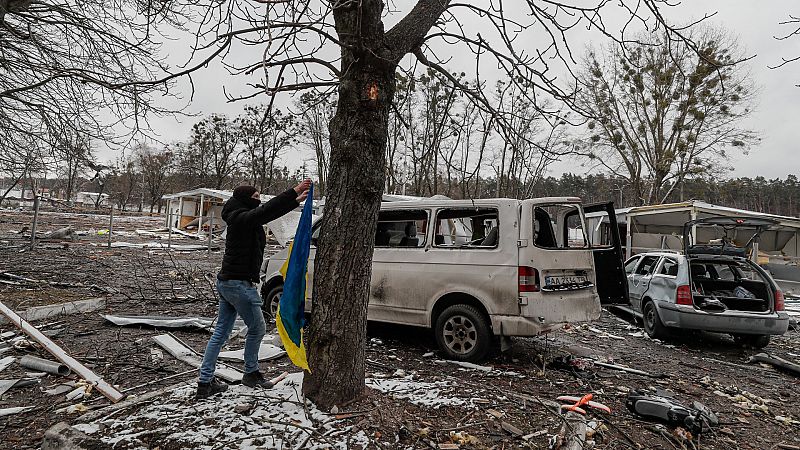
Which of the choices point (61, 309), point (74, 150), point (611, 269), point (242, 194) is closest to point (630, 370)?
point (611, 269)

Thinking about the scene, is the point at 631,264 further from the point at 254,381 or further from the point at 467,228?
the point at 254,381

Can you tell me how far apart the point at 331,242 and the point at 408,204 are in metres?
2.72

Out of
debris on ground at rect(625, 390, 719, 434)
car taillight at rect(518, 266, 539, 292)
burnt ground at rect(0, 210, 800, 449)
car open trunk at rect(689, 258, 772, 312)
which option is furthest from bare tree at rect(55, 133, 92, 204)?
car open trunk at rect(689, 258, 772, 312)

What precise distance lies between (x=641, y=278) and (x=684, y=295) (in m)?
1.40

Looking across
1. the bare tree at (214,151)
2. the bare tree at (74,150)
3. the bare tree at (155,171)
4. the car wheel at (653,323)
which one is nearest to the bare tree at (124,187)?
the bare tree at (155,171)

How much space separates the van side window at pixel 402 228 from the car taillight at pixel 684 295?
4.19m

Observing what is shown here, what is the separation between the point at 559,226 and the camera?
19.4ft

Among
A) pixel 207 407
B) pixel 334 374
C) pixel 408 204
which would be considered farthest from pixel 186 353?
pixel 408 204

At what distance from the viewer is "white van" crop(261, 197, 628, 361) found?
484cm

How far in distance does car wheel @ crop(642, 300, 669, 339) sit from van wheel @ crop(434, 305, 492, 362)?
3851 millimetres

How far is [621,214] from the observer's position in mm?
19625

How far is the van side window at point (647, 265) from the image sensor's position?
806 centimetres

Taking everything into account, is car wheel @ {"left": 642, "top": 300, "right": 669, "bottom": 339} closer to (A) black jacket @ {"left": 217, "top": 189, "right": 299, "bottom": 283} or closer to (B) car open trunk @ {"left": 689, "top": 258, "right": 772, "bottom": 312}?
(B) car open trunk @ {"left": 689, "top": 258, "right": 772, "bottom": 312}

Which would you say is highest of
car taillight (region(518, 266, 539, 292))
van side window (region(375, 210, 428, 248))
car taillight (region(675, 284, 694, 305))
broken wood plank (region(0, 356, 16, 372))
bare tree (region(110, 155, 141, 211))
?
bare tree (region(110, 155, 141, 211))
